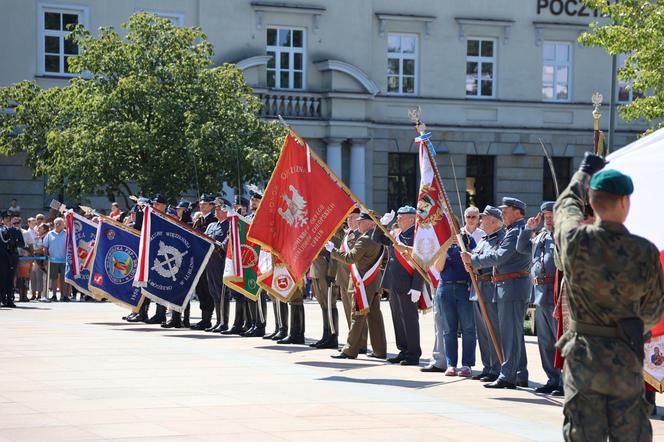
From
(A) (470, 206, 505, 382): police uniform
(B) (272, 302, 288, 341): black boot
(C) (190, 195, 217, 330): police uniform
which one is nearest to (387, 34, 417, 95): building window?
(C) (190, 195, 217, 330): police uniform

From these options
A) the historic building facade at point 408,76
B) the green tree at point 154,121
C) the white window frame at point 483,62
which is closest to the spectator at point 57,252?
the green tree at point 154,121

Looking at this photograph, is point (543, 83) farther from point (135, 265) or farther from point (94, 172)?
point (135, 265)

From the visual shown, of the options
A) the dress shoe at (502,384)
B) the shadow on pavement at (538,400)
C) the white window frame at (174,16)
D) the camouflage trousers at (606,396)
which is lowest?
the shadow on pavement at (538,400)

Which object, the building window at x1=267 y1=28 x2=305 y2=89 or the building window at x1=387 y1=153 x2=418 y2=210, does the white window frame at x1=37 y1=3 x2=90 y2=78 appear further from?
the building window at x1=387 y1=153 x2=418 y2=210

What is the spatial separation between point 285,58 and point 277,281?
71.3 ft

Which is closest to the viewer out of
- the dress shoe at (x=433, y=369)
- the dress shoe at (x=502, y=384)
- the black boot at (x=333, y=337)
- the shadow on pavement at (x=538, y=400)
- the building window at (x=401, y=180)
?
the shadow on pavement at (x=538, y=400)

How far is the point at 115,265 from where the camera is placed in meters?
20.9

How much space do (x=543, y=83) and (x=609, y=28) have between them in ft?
51.3

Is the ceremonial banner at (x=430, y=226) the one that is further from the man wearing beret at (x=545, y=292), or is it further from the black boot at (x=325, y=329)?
the black boot at (x=325, y=329)

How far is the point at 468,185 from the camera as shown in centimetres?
4038

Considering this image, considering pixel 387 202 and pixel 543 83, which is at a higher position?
pixel 543 83

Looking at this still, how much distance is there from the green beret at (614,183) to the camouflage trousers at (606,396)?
777mm

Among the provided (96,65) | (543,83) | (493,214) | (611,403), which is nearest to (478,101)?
(543,83)

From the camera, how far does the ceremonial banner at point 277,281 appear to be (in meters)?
17.0
